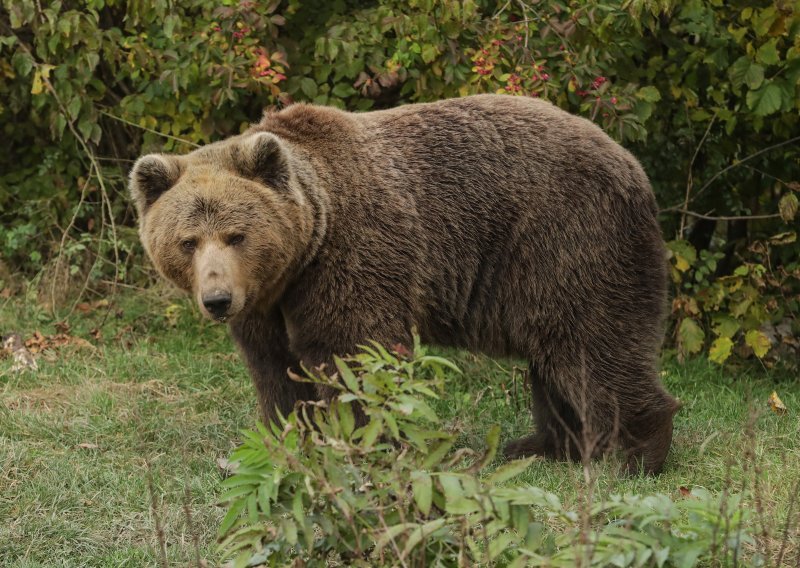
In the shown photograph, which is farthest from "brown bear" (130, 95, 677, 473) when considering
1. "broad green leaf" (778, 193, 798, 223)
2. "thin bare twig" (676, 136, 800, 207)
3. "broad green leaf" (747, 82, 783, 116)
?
"thin bare twig" (676, 136, 800, 207)

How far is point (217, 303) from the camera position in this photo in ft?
15.4

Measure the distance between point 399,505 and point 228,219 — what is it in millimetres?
2128

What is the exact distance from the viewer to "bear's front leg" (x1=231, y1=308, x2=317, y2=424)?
215 inches

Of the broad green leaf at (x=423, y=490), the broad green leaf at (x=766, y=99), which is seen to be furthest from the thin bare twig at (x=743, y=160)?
the broad green leaf at (x=423, y=490)

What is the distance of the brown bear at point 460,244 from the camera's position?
512 centimetres

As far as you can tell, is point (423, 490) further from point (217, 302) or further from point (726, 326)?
point (726, 326)

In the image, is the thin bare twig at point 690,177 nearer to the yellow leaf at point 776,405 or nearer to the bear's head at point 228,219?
the yellow leaf at point 776,405

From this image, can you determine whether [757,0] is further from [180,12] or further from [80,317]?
[80,317]

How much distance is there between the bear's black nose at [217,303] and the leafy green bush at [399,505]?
4.72 feet

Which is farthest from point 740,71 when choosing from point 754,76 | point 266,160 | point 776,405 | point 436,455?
point 436,455

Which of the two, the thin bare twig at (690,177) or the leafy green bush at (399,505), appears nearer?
the leafy green bush at (399,505)

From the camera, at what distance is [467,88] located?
22.7 ft

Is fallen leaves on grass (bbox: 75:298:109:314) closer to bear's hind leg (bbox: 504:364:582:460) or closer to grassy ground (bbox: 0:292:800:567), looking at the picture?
grassy ground (bbox: 0:292:800:567)

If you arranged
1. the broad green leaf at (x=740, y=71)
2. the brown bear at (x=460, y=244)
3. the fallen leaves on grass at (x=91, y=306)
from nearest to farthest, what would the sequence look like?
the brown bear at (x=460, y=244) → the broad green leaf at (x=740, y=71) → the fallen leaves on grass at (x=91, y=306)
